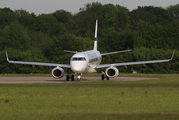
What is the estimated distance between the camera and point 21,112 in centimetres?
1667

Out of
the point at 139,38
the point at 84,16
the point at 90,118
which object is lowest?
the point at 90,118

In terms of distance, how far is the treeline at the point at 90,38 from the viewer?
3201 inches

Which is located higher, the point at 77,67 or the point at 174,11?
the point at 174,11

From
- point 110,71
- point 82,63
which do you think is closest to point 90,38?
point 110,71

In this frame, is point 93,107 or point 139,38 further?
point 139,38

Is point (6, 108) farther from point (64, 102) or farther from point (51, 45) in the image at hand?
point (51, 45)

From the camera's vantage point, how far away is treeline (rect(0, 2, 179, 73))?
81.3m

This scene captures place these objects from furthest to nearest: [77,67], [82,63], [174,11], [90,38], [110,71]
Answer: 1. [174,11]
2. [90,38]
3. [110,71]
4. [82,63]
5. [77,67]

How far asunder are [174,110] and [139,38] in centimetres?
8366

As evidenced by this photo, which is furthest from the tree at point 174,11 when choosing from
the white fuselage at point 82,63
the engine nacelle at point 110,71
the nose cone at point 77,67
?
the nose cone at point 77,67

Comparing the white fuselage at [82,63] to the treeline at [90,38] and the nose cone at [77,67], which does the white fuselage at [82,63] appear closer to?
the nose cone at [77,67]

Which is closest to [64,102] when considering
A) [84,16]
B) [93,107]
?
[93,107]

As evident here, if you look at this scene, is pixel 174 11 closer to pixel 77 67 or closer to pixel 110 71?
pixel 110 71

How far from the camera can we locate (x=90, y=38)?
429 ft
